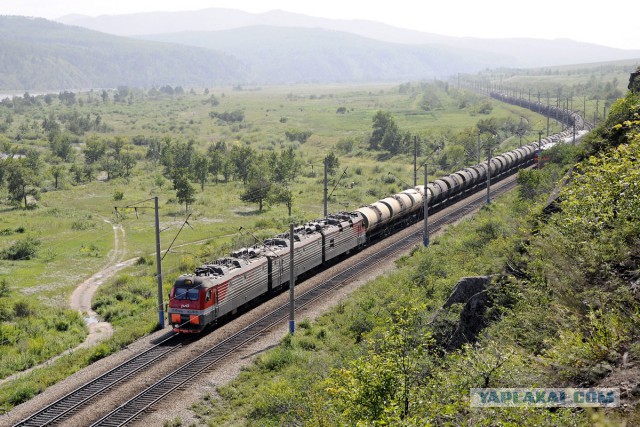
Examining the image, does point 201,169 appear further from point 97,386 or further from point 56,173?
point 97,386

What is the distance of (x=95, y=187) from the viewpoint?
108 metres

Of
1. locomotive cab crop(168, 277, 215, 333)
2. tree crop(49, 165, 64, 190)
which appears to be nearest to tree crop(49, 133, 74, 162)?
tree crop(49, 165, 64, 190)

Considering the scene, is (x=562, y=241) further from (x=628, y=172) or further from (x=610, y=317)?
(x=610, y=317)

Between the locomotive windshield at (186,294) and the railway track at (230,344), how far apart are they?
3.14 meters

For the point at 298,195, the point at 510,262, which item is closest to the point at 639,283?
the point at 510,262

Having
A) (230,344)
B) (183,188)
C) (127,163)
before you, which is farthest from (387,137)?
(230,344)

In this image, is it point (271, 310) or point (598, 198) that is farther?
point (271, 310)

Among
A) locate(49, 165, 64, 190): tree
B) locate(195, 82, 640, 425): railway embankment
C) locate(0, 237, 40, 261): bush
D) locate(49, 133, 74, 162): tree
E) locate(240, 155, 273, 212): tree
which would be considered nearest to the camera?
locate(195, 82, 640, 425): railway embankment

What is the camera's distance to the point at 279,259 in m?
42.0

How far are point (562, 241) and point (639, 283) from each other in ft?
15.5

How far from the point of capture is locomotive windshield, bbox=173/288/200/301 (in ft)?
115

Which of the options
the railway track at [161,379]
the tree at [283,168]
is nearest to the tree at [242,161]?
the tree at [283,168]

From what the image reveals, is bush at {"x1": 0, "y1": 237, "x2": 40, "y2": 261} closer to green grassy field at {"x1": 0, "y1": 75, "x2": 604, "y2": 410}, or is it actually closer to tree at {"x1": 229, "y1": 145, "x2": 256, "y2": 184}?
green grassy field at {"x1": 0, "y1": 75, "x2": 604, "y2": 410}

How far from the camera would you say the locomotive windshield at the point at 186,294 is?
1384 inches
